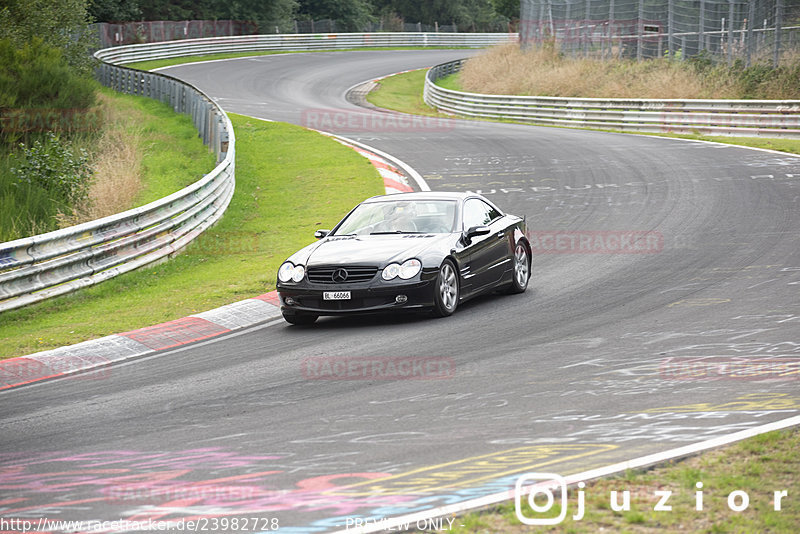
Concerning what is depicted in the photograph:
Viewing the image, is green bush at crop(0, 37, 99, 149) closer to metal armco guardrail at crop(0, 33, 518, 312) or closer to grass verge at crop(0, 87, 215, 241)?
grass verge at crop(0, 87, 215, 241)

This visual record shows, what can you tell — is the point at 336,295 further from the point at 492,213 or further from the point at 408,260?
the point at 492,213

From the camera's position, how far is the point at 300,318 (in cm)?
1140

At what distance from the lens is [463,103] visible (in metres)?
40.3

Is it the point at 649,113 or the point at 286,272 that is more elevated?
the point at 649,113

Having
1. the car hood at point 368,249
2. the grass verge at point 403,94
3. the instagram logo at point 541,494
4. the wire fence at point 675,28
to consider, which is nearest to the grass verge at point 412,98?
the grass verge at point 403,94

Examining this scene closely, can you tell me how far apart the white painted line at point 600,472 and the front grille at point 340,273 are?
18.0 feet

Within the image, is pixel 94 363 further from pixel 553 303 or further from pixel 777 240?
pixel 777 240

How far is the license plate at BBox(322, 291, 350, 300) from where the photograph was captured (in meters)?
11.0

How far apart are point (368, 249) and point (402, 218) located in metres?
1.10

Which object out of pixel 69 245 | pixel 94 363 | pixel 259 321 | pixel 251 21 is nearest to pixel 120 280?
pixel 69 245

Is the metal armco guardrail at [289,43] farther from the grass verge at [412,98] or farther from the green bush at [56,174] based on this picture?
the green bush at [56,174]

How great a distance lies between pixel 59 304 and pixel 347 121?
23.3 meters

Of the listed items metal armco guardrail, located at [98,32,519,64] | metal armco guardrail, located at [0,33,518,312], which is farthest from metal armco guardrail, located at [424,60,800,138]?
metal armco guardrail, located at [98,32,519,64]

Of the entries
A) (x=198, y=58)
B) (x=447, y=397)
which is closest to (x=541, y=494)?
(x=447, y=397)
